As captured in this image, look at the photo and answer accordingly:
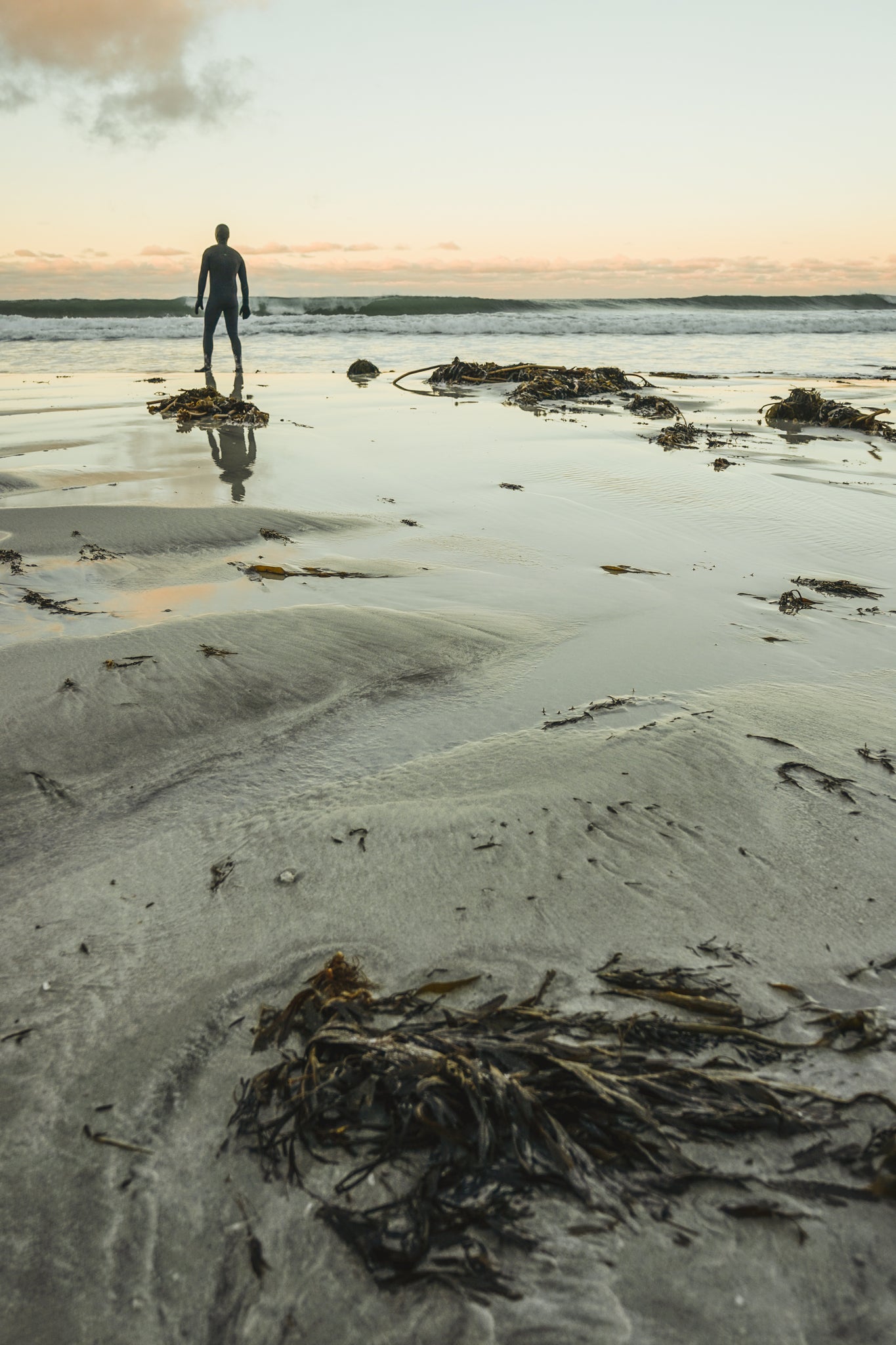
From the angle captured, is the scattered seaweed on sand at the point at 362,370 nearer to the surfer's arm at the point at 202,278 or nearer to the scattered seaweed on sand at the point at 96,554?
the surfer's arm at the point at 202,278

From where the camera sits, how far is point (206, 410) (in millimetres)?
7832

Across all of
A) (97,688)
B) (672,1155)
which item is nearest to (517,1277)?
(672,1155)

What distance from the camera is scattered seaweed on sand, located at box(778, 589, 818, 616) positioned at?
3209 mm

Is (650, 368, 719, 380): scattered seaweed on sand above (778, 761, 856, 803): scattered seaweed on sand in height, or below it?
above

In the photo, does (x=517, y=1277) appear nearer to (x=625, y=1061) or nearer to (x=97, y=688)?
(x=625, y=1061)

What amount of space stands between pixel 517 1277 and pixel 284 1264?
289mm

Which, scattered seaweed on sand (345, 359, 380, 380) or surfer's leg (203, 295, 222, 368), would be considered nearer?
surfer's leg (203, 295, 222, 368)

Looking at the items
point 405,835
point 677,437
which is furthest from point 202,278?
point 405,835

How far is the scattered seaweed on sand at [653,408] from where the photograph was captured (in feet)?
26.8

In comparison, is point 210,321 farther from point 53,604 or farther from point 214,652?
point 214,652

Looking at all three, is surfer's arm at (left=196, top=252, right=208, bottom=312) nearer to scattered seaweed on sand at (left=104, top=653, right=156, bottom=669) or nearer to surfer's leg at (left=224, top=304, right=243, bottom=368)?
surfer's leg at (left=224, top=304, right=243, bottom=368)

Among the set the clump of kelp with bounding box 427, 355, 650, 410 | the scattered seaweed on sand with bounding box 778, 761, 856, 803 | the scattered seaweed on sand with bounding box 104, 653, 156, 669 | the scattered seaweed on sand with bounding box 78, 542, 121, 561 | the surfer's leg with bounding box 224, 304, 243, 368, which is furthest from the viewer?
the surfer's leg with bounding box 224, 304, 243, 368

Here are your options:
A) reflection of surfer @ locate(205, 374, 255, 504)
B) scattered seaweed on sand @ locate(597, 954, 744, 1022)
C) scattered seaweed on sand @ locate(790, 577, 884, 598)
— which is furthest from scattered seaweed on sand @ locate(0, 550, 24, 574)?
scattered seaweed on sand @ locate(790, 577, 884, 598)

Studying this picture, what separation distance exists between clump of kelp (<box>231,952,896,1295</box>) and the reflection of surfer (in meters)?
3.77
